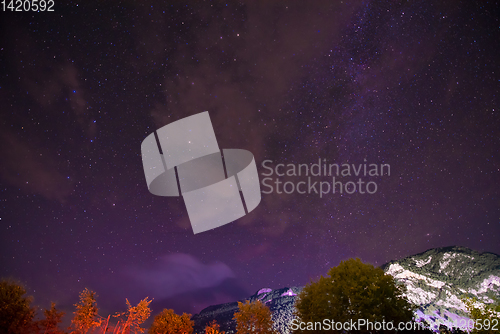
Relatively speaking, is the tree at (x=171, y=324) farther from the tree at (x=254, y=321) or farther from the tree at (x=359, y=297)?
the tree at (x=359, y=297)

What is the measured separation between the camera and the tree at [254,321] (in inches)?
1375

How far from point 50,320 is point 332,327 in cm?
3852

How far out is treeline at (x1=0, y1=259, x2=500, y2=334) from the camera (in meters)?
22.7

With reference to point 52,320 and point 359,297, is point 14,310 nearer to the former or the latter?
point 52,320

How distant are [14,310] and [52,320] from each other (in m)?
8.16

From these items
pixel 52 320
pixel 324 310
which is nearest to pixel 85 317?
pixel 52 320

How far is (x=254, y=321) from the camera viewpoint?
116ft

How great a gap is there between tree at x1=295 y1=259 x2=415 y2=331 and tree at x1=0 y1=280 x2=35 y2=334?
3373 centimetres

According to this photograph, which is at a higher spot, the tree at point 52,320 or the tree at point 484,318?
the tree at point 52,320

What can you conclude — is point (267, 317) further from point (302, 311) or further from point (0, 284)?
point (0, 284)

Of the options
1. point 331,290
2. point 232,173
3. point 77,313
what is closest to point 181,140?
point 232,173

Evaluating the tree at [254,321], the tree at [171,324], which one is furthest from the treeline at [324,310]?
the tree at [171,324]

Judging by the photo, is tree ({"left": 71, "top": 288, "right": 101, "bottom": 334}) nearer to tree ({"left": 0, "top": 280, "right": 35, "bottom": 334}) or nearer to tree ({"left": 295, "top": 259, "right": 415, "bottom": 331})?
tree ({"left": 0, "top": 280, "right": 35, "bottom": 334})

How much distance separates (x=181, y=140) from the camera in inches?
1251
